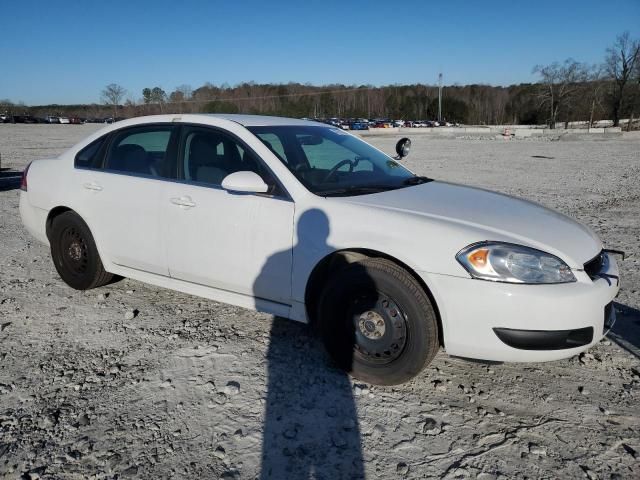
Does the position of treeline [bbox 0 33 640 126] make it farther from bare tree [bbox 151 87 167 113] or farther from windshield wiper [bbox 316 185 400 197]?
windshield wiper [bbox 316 185 400 197]

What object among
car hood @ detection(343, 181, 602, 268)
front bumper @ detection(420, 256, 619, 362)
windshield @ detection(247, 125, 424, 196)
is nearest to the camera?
front bumper @ detection(420, 256, 619, 362)

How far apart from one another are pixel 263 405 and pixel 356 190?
1.48 m

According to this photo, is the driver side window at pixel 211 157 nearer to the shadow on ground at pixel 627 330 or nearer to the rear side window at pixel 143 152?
the rear side window at pixel 143 152

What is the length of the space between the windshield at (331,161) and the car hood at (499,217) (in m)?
0.22

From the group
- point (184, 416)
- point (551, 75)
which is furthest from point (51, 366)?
point (551, 75)

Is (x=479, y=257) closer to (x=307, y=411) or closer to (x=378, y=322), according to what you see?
(x=378, y=322)

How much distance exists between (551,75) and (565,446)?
92.3 metres

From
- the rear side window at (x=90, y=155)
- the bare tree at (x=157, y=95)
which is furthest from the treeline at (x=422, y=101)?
the rear side window at (x=90, y=155)

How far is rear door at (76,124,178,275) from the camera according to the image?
3730mm

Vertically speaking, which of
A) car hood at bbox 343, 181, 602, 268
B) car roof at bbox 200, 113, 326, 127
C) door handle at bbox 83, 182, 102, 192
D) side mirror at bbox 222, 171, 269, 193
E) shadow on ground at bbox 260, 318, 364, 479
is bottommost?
shadow on ground at bbox 260, 318, 364, 479

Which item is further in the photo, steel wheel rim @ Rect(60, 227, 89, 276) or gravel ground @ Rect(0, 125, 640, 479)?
steel wheel rim @ Rect(60, 227, 89, 276)

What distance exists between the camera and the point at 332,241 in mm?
2941

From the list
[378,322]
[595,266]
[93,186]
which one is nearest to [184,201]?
[93,186]

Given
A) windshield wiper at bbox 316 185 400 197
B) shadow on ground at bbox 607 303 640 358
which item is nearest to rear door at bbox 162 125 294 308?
windshield wiper at bbox 316 185 400 197
